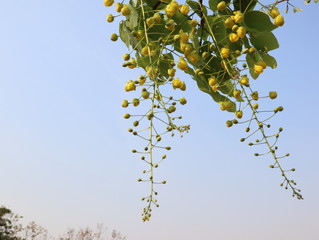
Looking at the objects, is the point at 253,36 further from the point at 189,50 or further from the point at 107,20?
the point at 107,20

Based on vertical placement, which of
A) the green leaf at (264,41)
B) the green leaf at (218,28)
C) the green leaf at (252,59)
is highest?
the green leaf at (218,28)

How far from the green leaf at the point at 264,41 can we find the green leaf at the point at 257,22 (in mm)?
15

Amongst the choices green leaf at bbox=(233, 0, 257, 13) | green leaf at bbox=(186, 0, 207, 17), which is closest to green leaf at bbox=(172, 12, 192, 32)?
green leaf at bbox=(186, 0, 207, 17)

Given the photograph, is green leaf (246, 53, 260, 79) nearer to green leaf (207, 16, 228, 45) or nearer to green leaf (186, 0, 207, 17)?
green leaf (207, 16, 228, 45)

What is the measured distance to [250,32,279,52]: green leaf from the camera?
1.14 meters

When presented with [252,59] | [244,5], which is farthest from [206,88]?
[244,5]

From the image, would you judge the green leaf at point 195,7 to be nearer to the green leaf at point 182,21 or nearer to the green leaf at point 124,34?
the green leaf at point 182,21

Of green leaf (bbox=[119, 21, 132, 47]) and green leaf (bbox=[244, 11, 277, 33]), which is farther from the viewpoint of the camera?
green leaf (bbox=[119, 21, 132, 47])

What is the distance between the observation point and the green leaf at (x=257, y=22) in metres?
1.11

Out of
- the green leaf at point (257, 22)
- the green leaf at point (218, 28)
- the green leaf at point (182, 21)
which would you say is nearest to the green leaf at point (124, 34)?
the green leaf at point (182, 21)

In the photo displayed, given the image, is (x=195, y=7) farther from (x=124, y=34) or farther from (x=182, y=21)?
(x=124, y=34)

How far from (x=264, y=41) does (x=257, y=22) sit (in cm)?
6

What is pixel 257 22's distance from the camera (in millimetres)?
1125

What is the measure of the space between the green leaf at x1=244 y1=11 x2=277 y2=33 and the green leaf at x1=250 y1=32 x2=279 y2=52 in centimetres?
1
